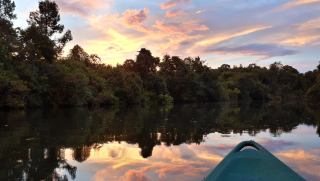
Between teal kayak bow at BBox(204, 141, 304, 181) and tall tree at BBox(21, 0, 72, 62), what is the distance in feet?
123

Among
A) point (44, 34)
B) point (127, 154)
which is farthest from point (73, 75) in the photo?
point (127, 154)

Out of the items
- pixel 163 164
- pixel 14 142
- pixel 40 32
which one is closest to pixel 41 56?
pixel 40 32

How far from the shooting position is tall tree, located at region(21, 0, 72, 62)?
41438mm

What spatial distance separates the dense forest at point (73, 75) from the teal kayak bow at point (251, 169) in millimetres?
31092

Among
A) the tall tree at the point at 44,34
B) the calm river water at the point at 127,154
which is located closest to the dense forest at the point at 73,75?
the tall tree at the point at 44,34

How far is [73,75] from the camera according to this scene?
43.3m

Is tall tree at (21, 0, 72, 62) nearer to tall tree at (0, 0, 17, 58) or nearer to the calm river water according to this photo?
tall tree at (0, 0, 17, 58)

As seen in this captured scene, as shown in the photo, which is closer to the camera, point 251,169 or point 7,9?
point 251,169

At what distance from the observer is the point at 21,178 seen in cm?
754

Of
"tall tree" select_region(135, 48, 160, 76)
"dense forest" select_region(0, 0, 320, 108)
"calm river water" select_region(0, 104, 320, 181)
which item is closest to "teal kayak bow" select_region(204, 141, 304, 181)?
"calm river water" select_region(0, 104, 320, 181)

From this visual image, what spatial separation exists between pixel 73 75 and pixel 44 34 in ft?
16.8

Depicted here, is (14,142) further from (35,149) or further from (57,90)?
(57,90)

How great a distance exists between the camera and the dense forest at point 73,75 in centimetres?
3759

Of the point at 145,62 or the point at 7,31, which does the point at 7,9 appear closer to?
the point at 7,31
